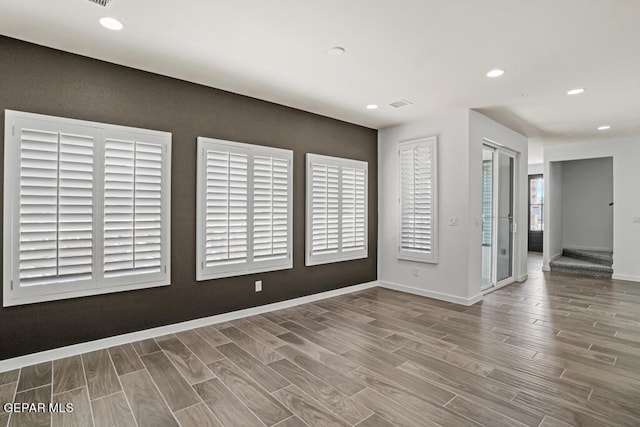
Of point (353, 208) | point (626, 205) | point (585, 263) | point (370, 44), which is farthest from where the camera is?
point (585, 263)

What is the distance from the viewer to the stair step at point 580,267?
6387 millimetres

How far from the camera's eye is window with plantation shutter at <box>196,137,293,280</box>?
3625mm

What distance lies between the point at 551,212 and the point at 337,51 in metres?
6.85

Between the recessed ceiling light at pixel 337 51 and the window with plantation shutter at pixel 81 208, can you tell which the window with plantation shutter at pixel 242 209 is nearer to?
the window with plantation shutter at pixel 81 208

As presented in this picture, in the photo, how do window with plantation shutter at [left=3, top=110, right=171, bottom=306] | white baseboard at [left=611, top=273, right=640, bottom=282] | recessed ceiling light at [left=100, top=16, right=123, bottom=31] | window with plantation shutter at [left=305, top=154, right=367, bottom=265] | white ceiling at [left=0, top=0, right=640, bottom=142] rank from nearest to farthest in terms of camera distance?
white ceiling at [left=0, top=0, right=640, bottom=142] → recessed ceiling light at [left=100, top=16, right=123, bottom=31] → window with plantation shutter at [left=3, top=110, right=171, bottom=306] → window with plantation shutter at [left=305, top=154, right=367, bottom=265] → white baseboard at [left=611, top=273, right=640, bottom=282]

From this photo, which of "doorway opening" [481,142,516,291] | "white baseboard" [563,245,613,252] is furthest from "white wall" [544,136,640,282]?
"doorway opening" [481,142,516,291]

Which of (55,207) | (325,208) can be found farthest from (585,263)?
(55,207)

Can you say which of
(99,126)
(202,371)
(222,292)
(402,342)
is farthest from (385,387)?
(99,126)

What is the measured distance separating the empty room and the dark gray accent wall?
0.02m

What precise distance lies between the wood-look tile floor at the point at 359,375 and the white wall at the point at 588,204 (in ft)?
14.7

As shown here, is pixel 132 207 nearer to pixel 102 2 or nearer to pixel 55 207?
pixel 55 207

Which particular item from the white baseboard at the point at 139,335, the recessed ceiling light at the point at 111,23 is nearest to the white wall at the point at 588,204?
the white baseboard at the point at 139,335

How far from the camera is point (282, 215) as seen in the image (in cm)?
430

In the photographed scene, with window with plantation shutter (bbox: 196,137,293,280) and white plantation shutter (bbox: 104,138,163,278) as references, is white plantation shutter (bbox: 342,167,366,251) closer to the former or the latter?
window with plantation shutter (bbox: 196,137,293,280)
